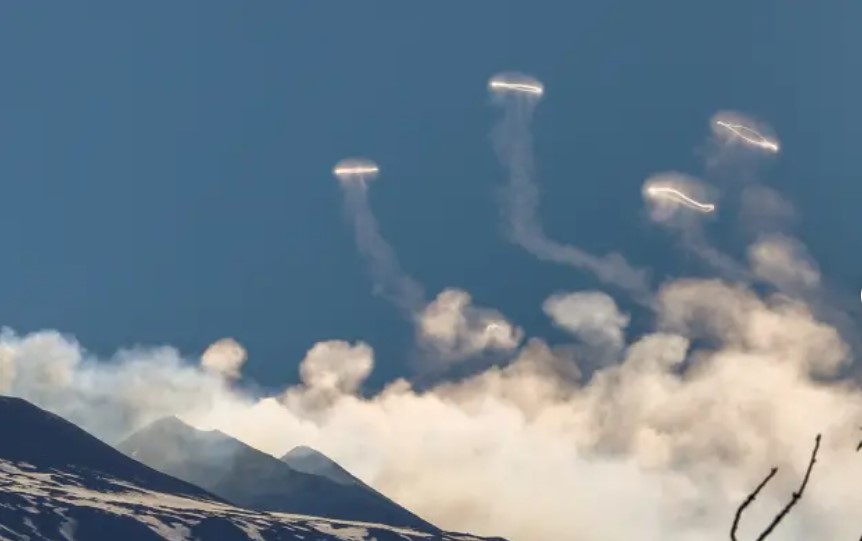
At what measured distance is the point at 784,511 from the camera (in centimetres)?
1516

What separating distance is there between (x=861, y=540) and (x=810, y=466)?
0.87m

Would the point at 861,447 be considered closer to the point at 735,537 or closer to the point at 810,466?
the point at 810,466

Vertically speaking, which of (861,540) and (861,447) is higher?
(861,447)

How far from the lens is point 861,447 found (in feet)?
51.9

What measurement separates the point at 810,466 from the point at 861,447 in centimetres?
73

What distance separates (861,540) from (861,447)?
1113 millimetres

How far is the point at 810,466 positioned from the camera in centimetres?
1543

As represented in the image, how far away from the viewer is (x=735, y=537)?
50.0ft

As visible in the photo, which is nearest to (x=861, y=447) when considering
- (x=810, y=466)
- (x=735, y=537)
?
(x=810, y=466)

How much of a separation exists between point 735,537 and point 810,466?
105 centimetres

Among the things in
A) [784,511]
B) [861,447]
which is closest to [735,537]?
[784,511]

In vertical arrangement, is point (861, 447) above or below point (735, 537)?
above
